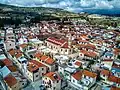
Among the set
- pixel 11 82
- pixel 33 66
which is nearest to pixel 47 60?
pixel 33 66

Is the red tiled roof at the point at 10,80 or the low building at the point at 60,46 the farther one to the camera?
the low building at the point at 60,46

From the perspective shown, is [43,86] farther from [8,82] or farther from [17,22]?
[17,22]

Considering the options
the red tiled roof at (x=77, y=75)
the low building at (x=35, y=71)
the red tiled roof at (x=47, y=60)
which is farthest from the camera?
the red tiled roof at (x=47, y=60)

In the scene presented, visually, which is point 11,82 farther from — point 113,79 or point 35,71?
point 113,79

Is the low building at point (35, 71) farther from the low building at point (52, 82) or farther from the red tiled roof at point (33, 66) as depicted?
the low building at point (52, 82)

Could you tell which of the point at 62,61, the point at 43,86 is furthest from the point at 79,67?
the point at 43,86

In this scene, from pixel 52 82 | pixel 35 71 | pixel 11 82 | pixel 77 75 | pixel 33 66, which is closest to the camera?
pixel 11 82

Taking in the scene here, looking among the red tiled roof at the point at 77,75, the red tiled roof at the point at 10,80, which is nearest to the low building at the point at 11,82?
the red tiled roof at the point at 10,80

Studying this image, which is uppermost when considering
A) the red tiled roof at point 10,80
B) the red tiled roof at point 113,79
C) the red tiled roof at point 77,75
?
the red tiled roof at point 10,80

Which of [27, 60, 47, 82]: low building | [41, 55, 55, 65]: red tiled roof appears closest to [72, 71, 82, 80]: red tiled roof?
[41, 55, 55, 65]: red tiled roof
